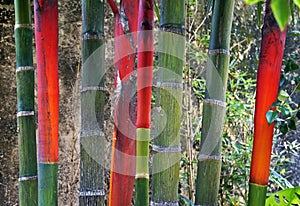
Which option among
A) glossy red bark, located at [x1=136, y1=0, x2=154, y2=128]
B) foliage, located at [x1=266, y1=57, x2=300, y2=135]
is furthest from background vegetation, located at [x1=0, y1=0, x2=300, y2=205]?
glossy red bark, located at [x1=136, y1=0, x2=154, y2=128]

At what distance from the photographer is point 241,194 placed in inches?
60.1

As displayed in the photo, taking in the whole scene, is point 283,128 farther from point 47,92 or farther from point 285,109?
point 47,92

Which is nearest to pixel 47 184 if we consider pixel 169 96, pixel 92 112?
pixel 92 112

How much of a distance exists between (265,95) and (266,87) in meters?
0.01

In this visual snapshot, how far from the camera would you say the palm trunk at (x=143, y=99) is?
0.71m

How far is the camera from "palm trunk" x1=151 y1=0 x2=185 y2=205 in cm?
67

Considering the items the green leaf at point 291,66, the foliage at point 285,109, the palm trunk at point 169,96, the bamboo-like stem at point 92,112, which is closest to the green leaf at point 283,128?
the foliage at point 285,109

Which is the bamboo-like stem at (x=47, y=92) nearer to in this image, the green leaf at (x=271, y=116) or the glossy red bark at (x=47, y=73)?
the glossy red bark at (x=47, y=73)

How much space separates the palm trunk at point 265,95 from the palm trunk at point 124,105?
0.23m

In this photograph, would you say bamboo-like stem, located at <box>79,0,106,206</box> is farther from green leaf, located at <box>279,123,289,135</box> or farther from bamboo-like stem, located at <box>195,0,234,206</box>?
→ green leaf, located at <box>279,123,289,135</box>

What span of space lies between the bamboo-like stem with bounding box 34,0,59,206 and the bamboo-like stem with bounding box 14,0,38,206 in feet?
0.23

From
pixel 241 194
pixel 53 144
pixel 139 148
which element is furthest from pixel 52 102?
pixel 241 194

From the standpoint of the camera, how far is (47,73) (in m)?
0.73

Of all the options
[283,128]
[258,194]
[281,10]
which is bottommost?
[258,194]
